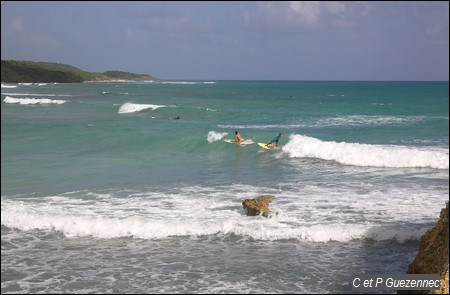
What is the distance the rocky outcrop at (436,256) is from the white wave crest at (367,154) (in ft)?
42.5

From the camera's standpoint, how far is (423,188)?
14.7 m

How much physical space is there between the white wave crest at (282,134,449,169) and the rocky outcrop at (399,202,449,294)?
42.5 ft

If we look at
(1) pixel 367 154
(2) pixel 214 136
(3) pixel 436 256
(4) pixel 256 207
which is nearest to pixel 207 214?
(4) pixel 256 207

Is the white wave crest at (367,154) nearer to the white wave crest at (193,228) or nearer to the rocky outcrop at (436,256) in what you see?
the white wave crest at (193,228)

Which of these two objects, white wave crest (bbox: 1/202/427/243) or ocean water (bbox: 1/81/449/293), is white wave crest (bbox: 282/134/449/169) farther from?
white wave crest (bbox: 1/202/427/243)

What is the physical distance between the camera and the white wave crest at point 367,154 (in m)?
19.1

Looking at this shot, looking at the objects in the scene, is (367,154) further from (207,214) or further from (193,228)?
(193,228)

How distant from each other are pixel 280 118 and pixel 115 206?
29.8m

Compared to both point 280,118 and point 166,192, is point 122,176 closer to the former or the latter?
point 166,192

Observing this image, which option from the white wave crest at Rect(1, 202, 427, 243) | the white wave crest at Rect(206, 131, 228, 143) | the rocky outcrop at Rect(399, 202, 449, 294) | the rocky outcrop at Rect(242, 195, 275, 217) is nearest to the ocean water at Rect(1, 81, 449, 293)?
the white wave crest at Rect(1, 202, 427, 243)

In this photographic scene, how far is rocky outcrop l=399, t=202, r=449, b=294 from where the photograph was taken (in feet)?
19.8

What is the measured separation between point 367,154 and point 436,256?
1453cm

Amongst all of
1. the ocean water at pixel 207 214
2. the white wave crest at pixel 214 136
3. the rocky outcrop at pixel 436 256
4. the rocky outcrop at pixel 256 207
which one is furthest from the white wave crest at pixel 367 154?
the rocky outcrop at pixel 436 256

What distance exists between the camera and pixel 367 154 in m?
20.5
